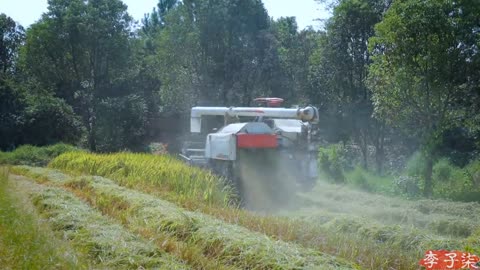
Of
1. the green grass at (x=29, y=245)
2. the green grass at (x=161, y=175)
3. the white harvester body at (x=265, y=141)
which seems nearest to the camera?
the green grass at (x=29, y=245)

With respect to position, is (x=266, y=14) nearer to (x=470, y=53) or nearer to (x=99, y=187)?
(x=470, y=53)

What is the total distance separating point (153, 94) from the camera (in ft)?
103

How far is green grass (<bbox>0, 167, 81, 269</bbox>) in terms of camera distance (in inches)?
240

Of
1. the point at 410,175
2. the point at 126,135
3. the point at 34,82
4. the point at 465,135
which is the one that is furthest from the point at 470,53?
the point at 34,82

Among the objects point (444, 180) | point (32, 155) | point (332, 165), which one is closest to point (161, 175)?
point (332, 165)

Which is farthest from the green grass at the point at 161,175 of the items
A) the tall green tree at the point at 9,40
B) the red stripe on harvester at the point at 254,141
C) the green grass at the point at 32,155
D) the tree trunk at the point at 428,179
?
the tall green tree at the point at 9,40

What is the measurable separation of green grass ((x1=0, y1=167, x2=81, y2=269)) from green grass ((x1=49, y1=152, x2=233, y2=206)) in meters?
3.47

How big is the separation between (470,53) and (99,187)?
892 cm

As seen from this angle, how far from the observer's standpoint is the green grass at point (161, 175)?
1184cm

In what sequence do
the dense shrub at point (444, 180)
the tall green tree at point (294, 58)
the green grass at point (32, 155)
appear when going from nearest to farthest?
the dense shrub at point (444, 180) → the green grass at point (32, 155) → the tall green tree at point (294, 58)

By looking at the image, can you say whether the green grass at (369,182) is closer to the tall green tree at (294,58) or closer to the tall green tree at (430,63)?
the tall green tree at (430,63)

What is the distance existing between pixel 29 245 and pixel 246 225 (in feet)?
10.2

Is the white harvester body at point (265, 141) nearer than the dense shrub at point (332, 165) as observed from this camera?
Yes

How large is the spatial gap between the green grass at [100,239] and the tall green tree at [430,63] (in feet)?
27.1
